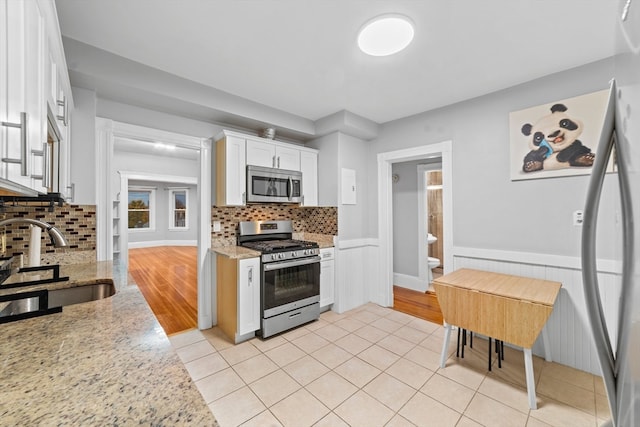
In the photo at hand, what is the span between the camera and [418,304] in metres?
3.74

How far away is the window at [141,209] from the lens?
28.4 ft

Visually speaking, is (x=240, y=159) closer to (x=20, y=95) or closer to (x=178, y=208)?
(x=20, y=95)

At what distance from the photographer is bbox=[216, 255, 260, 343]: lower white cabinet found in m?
2.60

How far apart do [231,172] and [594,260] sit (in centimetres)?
286

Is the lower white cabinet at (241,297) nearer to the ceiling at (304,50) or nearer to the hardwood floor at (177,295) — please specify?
the hardwood floor at (177,295)

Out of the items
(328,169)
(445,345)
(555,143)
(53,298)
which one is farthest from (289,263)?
(555,143)

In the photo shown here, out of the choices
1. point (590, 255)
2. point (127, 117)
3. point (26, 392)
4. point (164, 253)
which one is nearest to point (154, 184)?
point (164, 253)

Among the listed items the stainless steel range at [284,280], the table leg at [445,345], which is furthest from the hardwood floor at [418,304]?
the stainless steel range at [284,280]

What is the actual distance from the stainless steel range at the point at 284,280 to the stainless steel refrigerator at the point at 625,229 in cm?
248

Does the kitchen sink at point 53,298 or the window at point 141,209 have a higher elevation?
the window at point 141,209

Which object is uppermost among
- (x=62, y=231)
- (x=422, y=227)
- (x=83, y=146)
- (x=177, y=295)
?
(x=83, y=146)

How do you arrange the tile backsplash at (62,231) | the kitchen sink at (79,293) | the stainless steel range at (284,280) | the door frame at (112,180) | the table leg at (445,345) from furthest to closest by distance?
1. the stainless steel range at (284,280)
2. the door frame at (112,180)
3. the table leg at (445,345)
4. the tile backsplash at (62,231)
5. the kitchen sink at (79,293)

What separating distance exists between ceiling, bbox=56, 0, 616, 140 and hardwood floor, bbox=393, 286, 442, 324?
2.57 meters

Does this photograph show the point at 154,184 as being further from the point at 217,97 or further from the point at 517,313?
the point at 517,313
